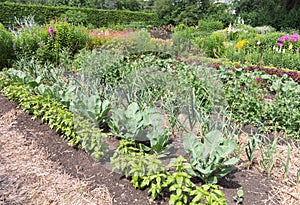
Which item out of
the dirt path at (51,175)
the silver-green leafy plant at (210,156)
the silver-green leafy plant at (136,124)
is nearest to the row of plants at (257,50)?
the silver-green leafy plant at (136,124)

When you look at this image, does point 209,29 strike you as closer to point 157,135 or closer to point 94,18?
point 94,18

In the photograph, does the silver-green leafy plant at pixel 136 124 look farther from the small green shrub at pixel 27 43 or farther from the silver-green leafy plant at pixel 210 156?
the small green shrub at pixel 27 43

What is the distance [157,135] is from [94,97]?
0.87 metres

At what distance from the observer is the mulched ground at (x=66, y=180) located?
2.06 meters

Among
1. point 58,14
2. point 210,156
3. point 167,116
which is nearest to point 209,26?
point 58,14

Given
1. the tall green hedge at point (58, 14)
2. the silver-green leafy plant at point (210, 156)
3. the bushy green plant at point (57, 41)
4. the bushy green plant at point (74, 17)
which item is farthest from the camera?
the bushy green plant at point (74, 17)

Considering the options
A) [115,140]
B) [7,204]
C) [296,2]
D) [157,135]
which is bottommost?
[7,204]

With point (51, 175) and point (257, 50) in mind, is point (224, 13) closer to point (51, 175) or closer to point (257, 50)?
point (257, 50)

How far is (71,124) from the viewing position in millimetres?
2721

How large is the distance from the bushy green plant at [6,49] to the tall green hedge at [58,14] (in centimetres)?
710

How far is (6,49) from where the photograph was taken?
6.12 metres

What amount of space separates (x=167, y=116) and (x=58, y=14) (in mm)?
16070

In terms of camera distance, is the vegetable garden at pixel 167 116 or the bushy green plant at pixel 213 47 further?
the bushy green plant at pixel 213 47

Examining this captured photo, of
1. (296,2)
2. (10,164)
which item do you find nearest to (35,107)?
(10,164)
